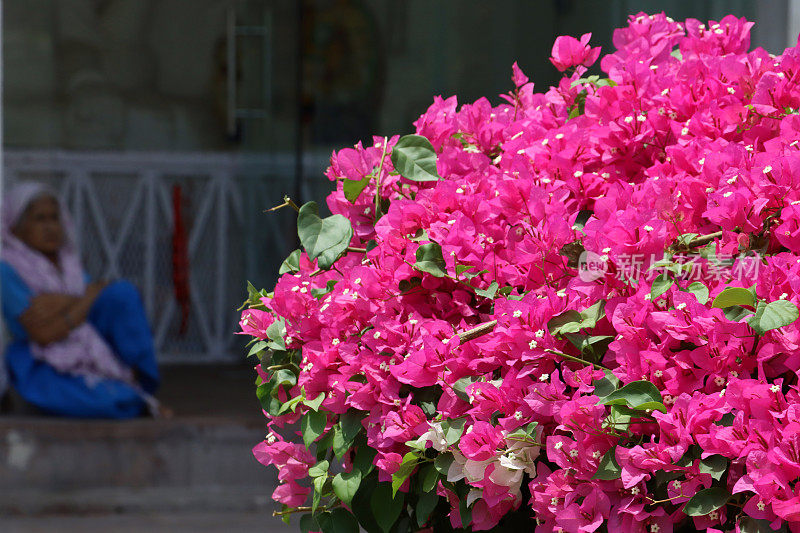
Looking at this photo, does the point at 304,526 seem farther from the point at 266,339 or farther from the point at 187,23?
the point at 187,23

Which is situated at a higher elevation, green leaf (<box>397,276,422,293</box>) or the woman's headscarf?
green leaf (<box>397,276,422,293</box>)

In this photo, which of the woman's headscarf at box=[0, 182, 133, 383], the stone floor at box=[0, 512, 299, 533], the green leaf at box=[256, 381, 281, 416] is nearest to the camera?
the green leaf at box=[256, 381, 281, 416]

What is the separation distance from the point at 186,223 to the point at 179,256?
254mm

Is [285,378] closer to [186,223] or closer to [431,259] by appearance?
[431,259]

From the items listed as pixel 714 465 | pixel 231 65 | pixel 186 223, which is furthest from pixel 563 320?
pixel 186 223

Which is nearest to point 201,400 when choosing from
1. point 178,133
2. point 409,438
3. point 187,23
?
point 178,133

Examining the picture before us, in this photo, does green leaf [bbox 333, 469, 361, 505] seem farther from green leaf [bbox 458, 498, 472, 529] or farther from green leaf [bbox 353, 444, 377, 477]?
green leaf [bbox 458, 498, 472, 529]

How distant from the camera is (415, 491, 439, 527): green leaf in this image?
3.84 ft

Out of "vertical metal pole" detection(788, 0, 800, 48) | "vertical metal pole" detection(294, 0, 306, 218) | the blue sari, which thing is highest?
"vertical metal pole" detection(788, 0, 800, 48)

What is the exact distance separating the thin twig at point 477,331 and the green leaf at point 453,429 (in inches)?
3.5

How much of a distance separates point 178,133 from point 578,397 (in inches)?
254

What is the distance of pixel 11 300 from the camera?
439 centimetres

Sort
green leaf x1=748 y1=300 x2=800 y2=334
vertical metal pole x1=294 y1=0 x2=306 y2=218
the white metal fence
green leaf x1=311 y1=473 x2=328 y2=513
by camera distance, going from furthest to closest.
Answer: the white metal fence < vertical metal pole x1=294 y1=0 x2=306 y2=218 < green leaf x1=311 y1=473 x2=328 y2=513 < green leaf x1=748 y1=300 x2=800 y2=334

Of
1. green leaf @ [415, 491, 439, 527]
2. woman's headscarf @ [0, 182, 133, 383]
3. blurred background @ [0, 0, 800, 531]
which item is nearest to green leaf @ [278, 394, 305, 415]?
green leaf @ [415, 491, 439, 527]
